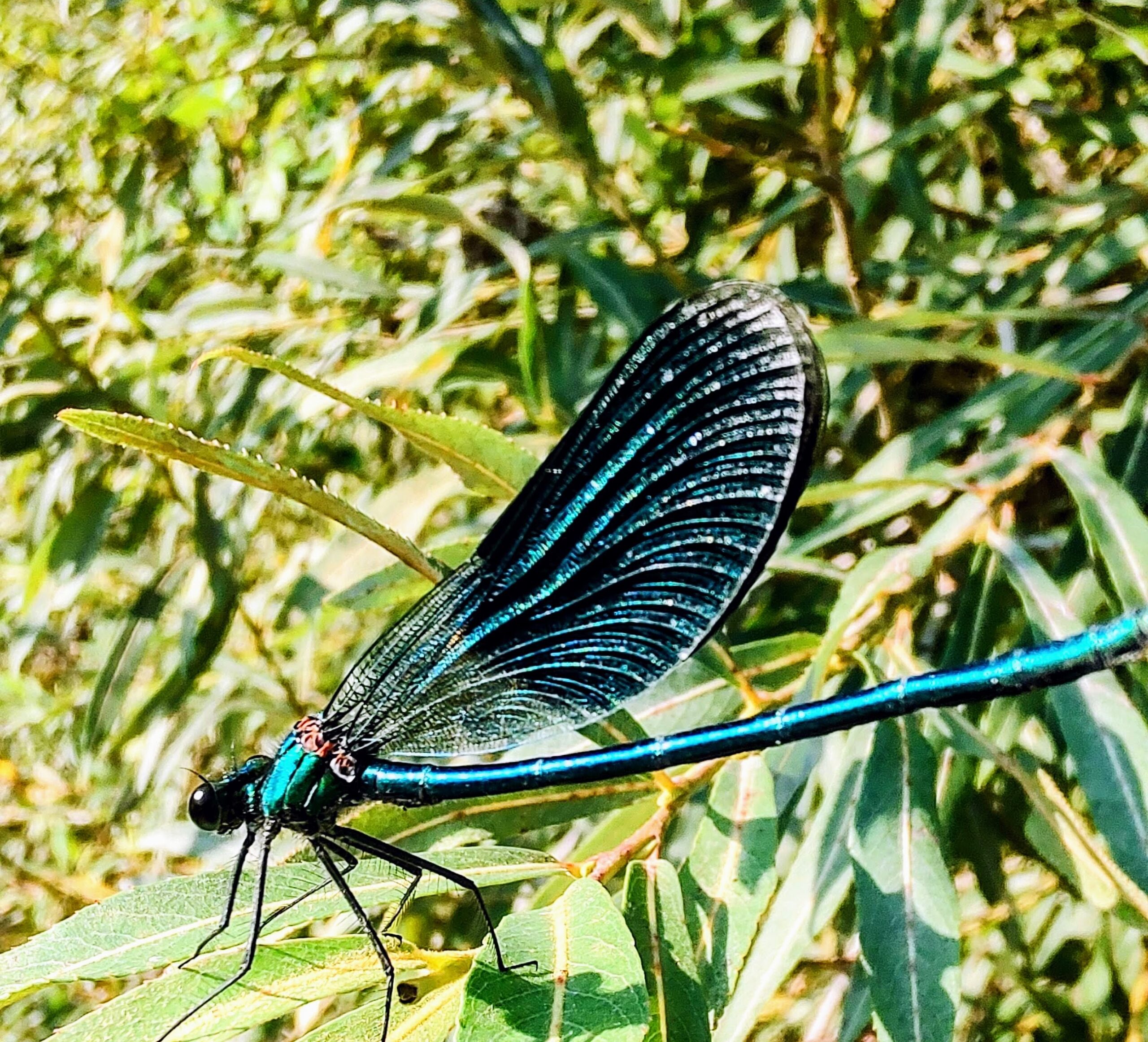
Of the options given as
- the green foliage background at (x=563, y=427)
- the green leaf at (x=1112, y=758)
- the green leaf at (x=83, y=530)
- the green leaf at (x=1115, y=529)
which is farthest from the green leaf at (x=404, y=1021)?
the green leaf at (x=83, y=530)

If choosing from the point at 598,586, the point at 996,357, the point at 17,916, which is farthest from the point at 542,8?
the point at 17,916

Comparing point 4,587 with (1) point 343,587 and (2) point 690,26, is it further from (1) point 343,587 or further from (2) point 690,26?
(2) point 690,26

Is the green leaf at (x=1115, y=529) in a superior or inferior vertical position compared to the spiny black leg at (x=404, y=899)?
superior

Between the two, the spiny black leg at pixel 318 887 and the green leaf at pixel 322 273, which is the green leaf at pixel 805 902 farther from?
the green leaf at pixel 322 273

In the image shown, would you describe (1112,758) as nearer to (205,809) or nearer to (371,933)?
(371,933)

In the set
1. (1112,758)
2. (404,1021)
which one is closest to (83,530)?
(404,1021)
